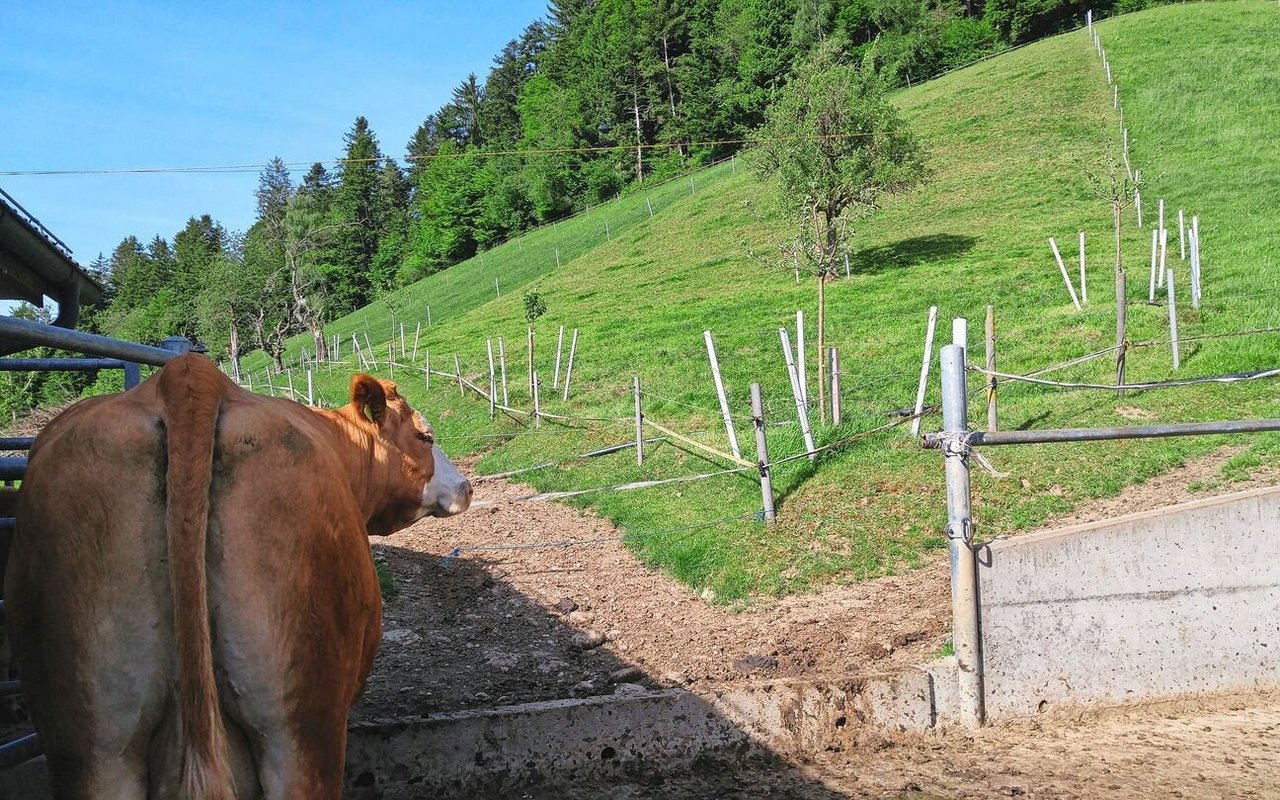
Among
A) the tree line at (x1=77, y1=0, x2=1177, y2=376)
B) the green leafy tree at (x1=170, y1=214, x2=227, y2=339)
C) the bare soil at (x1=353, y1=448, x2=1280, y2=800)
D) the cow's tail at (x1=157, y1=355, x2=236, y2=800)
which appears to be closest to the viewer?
the cow's tail at (x1=157, y1=355, x2=236, y2=800)

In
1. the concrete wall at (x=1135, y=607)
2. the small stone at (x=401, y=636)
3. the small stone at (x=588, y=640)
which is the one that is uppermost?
the concrete wall at (x=1135, y=607)

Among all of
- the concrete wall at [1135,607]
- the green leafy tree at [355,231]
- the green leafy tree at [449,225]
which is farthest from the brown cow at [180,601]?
the green leafy tree at [355,231]

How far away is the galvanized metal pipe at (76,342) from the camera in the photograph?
3020 millimetres

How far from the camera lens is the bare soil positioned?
161 inches

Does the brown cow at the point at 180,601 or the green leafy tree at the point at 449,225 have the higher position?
the green leafy tree at the point at 449,225

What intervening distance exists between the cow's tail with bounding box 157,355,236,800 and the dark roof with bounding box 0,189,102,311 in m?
4.41

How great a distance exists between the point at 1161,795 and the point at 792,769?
5.08ft

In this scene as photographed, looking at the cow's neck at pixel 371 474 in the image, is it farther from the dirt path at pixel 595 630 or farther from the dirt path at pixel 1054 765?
the dirt path at pixel 1054 765

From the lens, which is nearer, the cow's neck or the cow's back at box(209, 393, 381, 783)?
the cow's back at box(209, 393, 381, 783)

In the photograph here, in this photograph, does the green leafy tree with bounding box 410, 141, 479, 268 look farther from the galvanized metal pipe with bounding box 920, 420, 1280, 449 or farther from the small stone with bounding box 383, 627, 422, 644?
the galvanized metal pipe with bounding box 920, 420, 1280, 449

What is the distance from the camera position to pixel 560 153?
221 ft

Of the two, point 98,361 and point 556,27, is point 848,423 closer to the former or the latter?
point 98,361

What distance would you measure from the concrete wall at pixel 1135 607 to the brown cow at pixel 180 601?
3533 mm

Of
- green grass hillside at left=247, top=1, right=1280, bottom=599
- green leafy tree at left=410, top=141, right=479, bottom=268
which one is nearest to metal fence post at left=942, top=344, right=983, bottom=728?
green grass hillside at left=247, top=1, right=1280, bottom=599
